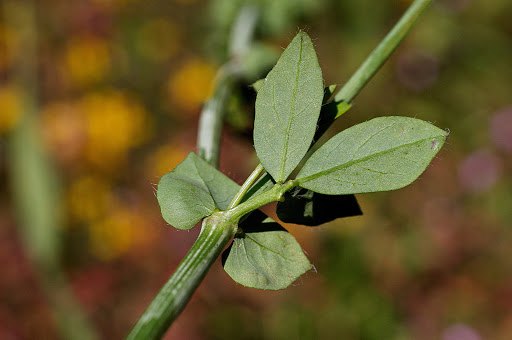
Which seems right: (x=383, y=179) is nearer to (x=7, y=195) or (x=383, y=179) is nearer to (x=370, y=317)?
(x=370, y=317)

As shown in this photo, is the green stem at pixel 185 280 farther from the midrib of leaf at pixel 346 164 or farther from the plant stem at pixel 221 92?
the plant stem at pixel 221 92

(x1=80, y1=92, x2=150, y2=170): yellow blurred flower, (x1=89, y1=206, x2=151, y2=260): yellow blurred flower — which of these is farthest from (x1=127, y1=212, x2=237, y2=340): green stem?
(x1=80, y1=92, x2=150, y2=170): yellow blurred flower

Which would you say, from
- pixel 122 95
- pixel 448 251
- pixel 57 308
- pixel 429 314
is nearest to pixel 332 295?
pixel 429 314

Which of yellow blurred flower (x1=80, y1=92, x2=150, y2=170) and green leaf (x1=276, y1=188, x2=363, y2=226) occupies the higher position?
green leaf (x1=276, y1=188, x2=363, y2=226)

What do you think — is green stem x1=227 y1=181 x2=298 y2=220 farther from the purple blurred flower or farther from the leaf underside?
the purple blurred flower

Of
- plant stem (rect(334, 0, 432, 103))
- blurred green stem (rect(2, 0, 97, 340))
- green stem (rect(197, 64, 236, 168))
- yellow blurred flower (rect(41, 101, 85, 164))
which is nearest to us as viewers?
plant stem (rect(334, 0, 432, 103))

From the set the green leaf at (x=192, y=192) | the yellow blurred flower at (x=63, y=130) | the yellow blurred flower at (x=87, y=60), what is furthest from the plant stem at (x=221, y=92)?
the yellow blurred flower at (x=87, y=60)
